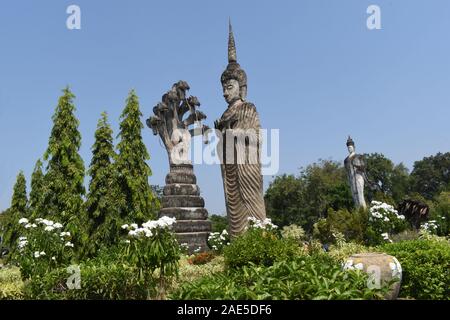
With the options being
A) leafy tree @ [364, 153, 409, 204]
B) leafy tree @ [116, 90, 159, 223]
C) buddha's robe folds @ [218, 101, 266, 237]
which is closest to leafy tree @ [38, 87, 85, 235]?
leafy tree @ [116, 90, 159, 223]

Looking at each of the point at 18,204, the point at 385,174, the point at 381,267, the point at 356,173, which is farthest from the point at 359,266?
the point at 385,174

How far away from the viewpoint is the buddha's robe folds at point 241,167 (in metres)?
12.6

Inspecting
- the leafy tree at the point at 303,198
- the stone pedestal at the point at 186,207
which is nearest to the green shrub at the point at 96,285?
the stone pedestal at the point at 186,207

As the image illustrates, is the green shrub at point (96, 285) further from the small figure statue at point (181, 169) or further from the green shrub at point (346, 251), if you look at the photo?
the small figure statue at point (181, 169)

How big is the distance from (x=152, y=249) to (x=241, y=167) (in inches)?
242

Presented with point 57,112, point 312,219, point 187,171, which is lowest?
point 312,219

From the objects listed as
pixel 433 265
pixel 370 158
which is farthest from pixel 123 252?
pixel 370 158

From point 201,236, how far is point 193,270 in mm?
6536

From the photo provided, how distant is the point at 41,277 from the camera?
7.70 meters

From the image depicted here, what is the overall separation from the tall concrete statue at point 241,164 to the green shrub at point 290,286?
694cm

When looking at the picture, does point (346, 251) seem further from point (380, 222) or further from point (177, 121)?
point (177, 121)

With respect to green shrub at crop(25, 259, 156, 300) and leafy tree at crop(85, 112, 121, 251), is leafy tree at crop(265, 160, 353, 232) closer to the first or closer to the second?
leafy tree at crop(85, 112, 121, 251)
